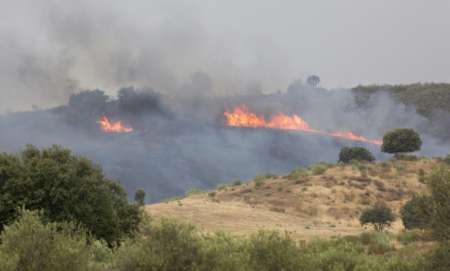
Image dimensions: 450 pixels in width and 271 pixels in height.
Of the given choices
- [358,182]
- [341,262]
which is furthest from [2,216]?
[358,182]

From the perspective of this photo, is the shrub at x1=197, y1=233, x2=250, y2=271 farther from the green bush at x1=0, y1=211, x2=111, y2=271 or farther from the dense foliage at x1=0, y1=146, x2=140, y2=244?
the dense foliage at x1=0, y1=146, x2=140, y2=244

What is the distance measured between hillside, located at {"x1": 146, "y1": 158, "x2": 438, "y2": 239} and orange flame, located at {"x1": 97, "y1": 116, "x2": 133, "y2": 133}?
89.1 meters

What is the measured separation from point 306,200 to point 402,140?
2681 centimetres

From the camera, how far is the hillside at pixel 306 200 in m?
51.5

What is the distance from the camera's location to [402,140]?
8406 centimetres

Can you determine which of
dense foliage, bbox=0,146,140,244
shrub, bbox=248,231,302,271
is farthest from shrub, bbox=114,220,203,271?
dense foliage, bbox=0,146,140,244

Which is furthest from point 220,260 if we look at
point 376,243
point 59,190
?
point 376,243

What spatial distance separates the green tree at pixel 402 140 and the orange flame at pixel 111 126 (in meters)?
93.1

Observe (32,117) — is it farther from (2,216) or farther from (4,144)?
(2,216)

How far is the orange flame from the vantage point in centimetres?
16049

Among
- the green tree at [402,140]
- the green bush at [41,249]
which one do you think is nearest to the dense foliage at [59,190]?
the green bush at [41,249]

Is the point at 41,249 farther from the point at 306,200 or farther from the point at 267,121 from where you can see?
the point at 267,121

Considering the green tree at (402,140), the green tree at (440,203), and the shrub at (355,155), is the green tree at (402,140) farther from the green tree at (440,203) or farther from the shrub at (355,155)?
the green tree at (440,203)

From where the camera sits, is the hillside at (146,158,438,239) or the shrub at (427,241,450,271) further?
the hillside at (146,158,438,239)
